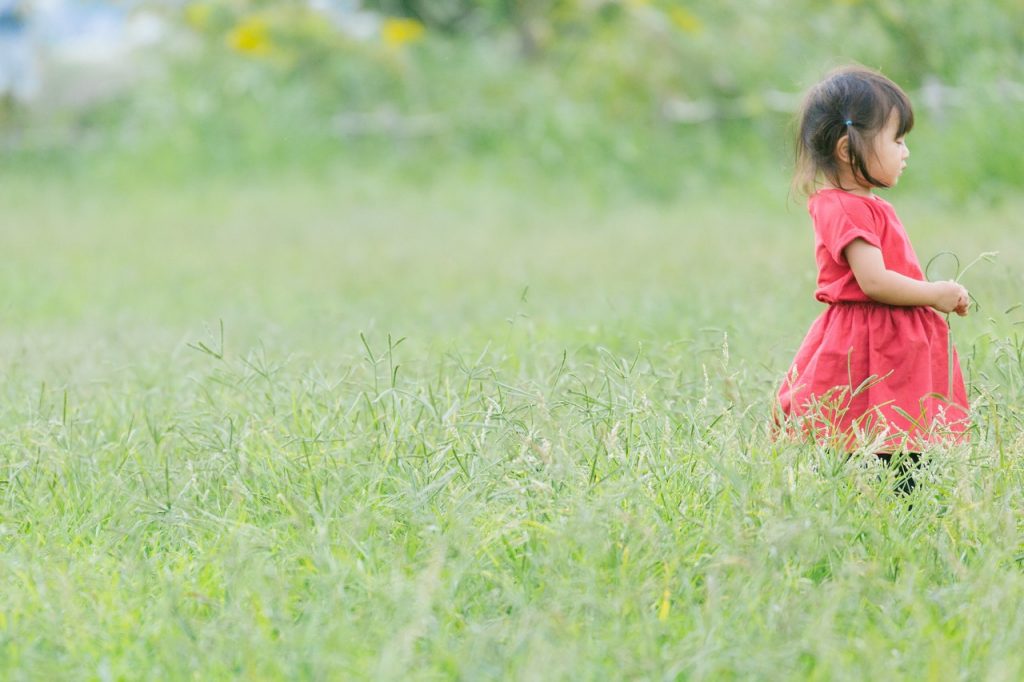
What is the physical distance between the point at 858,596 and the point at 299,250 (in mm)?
6601

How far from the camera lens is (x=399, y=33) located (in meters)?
12.7

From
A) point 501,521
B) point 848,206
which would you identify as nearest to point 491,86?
point 848,206

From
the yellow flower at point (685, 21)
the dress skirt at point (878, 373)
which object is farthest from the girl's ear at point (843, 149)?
the yellow flower at point (685, 21)

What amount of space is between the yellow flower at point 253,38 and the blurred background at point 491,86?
2cm

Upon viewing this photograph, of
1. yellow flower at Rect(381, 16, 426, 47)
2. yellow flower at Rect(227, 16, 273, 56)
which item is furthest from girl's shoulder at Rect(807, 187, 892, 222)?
yellow flower at Rect(227, 16, 273, 56)

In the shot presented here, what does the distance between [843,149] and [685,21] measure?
8.06 meters

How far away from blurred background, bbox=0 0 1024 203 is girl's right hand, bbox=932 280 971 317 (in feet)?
15.8

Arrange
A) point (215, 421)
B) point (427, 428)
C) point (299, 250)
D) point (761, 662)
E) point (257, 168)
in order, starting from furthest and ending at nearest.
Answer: point (257, 168), point (299, 250), point (215, 421), point (427, 428), point (761, 662)

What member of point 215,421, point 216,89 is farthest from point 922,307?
point 216,89

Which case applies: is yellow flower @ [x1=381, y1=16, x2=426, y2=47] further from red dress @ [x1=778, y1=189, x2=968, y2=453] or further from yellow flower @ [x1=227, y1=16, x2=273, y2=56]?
red dress @ [x1=778, y1=189, x2=968, y2=453]

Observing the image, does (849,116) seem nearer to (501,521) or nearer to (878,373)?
(878,373)

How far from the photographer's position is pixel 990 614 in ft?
7.98

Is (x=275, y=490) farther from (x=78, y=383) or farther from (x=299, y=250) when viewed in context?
(x=299, y=250)

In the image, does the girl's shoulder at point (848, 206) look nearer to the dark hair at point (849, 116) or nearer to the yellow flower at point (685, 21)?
the dark hair at point (849, 116)
